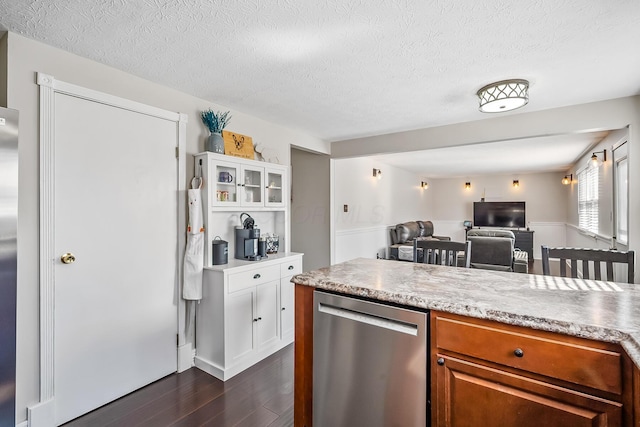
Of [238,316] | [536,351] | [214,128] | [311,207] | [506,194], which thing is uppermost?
[214,128]

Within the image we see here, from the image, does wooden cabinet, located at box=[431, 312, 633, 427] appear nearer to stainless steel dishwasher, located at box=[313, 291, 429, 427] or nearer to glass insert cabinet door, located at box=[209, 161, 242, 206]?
stainless steel dishwasher, located at box=[313, 291, 429, 427]

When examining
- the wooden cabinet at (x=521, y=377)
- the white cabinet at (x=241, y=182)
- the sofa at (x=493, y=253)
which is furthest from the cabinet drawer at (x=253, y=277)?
the sofa at (x=493, y=253)

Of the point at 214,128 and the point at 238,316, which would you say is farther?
the point at 214,128

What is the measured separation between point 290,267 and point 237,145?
129 centimetres

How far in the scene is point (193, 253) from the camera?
2.51 metres

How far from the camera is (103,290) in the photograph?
2.12 metres

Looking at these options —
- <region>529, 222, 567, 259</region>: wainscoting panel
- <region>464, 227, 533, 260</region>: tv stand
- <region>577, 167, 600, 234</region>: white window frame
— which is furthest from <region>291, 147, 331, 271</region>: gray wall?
<region>529, 222, 567, 259</region>: wainscoting panel

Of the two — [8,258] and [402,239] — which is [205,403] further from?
[402,239]

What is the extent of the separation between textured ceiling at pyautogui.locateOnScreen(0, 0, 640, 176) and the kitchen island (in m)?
1.39

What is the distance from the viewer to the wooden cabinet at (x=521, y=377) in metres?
1.03

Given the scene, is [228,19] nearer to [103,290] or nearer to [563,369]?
[103,290]

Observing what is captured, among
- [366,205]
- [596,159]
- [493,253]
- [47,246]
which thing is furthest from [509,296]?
[366,205]

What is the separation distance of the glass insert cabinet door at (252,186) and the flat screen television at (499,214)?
7.74m

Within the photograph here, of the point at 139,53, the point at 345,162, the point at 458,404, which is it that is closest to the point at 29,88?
the point at 139,53
